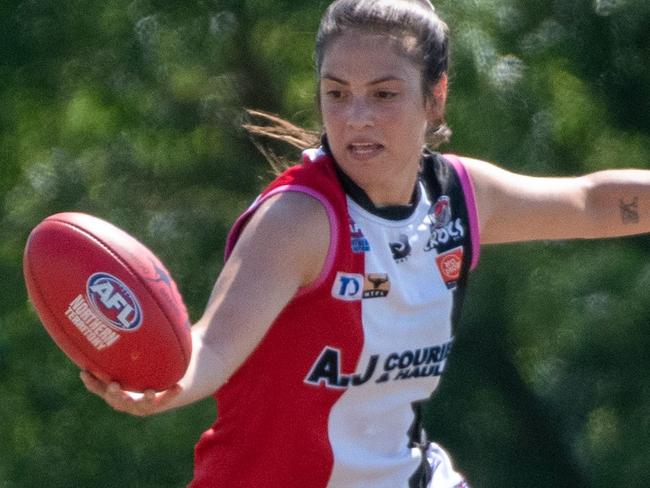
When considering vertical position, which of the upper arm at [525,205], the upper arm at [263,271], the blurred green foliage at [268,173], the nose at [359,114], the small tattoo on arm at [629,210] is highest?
the nose at [359,114]

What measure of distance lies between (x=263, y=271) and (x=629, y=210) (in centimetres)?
Answer: 100

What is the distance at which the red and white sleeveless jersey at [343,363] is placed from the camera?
266 cm

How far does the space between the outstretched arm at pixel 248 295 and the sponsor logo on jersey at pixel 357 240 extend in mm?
66

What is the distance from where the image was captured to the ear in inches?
112

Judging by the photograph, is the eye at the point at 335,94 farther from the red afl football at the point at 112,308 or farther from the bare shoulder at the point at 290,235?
the red afl football at the point at 112,308

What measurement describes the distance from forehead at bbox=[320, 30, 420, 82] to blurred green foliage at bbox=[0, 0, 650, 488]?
1.59 metres

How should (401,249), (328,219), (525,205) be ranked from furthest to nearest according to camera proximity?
(525,205) < (401,249) < (328,219)

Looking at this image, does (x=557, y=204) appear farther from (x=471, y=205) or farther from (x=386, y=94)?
(x=386, y=94)

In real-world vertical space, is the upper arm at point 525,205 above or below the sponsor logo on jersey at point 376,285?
below

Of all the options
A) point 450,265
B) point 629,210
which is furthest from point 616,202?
point 450,265

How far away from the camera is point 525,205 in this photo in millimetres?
3086

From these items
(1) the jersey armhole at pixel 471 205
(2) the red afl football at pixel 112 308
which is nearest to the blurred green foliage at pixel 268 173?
(1) the jersey armhole at pixel 471 205

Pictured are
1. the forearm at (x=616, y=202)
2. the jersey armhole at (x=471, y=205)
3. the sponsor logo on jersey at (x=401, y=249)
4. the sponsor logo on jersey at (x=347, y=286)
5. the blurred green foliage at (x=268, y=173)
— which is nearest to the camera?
the sponsor logo on jersey at (x=347, y=286)

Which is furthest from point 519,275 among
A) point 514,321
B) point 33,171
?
point 33,171
